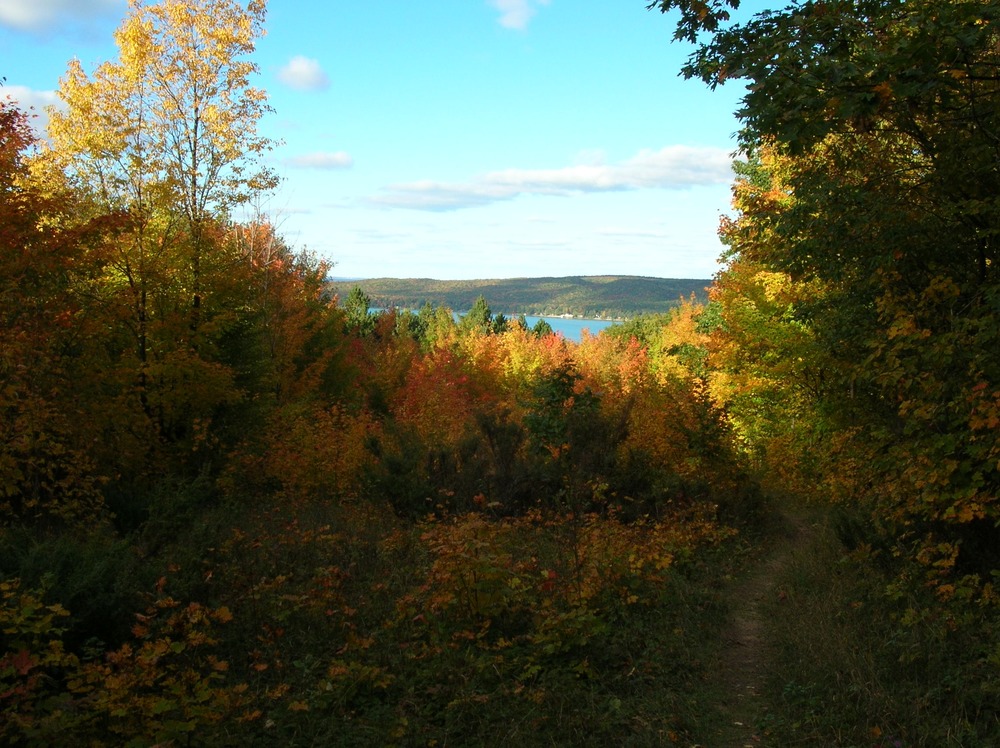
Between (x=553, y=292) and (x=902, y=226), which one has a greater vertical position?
(x=553, y=292)

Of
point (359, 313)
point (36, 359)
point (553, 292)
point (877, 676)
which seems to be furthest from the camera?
point (553, 292)

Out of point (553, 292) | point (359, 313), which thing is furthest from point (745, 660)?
point (553, 292)

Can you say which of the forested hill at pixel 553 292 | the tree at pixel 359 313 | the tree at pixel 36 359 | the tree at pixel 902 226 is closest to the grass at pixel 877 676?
the tree at pixel 902 226

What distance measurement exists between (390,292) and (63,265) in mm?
132457

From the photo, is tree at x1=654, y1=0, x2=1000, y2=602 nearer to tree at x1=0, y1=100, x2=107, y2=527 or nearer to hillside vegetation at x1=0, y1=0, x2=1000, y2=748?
hillside vegetation at x1=0, y1=0, x2=1000, y2=748

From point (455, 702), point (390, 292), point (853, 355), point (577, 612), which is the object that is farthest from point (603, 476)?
point (390, 292)

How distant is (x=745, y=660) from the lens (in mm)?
6754

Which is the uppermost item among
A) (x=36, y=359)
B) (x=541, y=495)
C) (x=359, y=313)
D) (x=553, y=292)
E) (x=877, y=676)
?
(x=553, y=292)

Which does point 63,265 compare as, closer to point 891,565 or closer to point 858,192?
point 858,192

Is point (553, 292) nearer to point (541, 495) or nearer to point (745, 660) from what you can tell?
point (541, 495)

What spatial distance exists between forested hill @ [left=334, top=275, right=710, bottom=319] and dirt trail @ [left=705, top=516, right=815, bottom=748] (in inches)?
5093

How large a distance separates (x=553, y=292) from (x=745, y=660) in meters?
180

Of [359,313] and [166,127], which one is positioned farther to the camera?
[359,313]

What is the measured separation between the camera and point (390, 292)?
142625 mm
